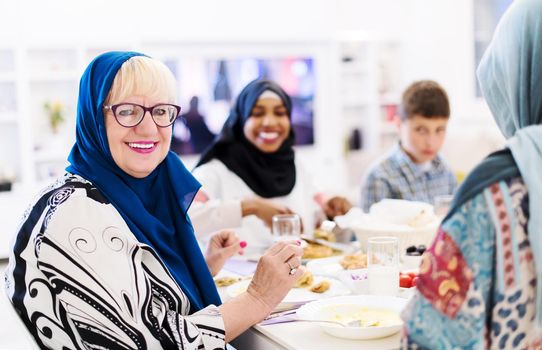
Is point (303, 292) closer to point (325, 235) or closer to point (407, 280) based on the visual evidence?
point (407, 280)

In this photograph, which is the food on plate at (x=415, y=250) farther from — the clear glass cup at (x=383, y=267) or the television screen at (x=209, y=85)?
the television screen at (x=209, y=85)

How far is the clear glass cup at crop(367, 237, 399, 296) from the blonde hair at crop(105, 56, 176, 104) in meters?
0.67

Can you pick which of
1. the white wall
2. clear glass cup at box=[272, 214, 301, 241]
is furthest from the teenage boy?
the white wall

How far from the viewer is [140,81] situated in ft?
5.53

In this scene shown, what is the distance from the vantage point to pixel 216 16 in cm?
630

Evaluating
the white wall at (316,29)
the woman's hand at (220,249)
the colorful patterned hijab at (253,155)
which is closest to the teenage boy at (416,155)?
the colorful patterned hijab at (253,155)

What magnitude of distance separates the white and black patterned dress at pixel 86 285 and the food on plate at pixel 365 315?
0.91 ft

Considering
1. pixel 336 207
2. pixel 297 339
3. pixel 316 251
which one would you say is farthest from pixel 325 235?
pixel 297 339

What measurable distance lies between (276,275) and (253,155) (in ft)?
4.76

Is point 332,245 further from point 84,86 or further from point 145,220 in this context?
point 84,86

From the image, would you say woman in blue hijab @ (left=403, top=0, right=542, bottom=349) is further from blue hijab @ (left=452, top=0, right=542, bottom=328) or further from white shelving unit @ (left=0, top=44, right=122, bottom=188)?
white shelving unit @ (left=0, top=44, right=122, bottom=188)

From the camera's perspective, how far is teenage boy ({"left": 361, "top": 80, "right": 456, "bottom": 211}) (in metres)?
2.98

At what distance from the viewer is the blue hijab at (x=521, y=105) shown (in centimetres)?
114

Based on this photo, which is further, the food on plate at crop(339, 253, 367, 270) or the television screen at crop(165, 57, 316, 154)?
the television screen at crop(165, 57, 316, 154)
